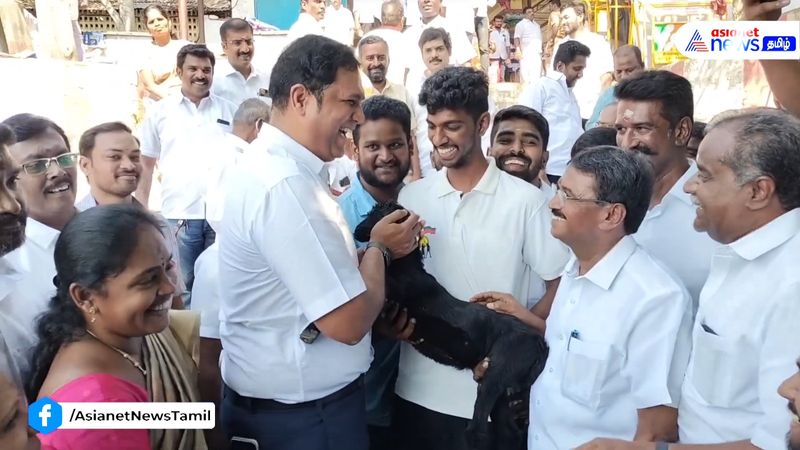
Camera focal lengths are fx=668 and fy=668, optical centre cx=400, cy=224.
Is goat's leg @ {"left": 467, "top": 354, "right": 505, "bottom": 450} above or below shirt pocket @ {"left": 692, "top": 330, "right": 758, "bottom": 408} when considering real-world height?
below

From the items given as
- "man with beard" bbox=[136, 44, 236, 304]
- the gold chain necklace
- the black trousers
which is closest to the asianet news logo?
the black trousers

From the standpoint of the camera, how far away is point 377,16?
10.2m

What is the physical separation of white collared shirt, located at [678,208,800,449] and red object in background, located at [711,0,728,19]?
891 centimetres

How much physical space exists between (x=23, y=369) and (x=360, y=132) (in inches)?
64.7

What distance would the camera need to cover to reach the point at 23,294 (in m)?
1.99

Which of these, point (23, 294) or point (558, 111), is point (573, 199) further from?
point (558, 111)

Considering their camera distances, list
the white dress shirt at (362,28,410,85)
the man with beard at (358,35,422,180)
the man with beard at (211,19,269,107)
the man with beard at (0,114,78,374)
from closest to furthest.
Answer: the man with beard at (0,114,78,374)
the man with beard at (358,35,422,180)
the man with beard at (211,19,269,107)
the white dress shirt at (362,28,410,85)

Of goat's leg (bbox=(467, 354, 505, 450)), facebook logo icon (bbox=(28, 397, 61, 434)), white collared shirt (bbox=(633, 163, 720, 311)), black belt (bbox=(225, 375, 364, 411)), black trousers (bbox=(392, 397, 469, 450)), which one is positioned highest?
white collared shirt (bbox=(633, 163, 720, 311))

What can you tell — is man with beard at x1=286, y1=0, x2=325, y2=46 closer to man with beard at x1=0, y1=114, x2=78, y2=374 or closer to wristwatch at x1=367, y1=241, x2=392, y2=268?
man with beard at x1=0, y1=114, x2=78, y2=374

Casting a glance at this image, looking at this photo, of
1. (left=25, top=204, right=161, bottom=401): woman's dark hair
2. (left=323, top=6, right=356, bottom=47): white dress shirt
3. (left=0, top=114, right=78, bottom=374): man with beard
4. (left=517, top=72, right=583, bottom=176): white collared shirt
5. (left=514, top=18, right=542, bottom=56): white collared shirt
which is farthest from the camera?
(left=514, top=18, right=542, bottom=56): white collared shirt

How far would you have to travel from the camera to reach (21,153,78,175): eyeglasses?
7.92ft

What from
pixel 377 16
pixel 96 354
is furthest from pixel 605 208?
pixel 377 16

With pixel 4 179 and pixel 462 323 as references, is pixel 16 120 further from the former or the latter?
pixel 462 323

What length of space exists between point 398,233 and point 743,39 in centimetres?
148
